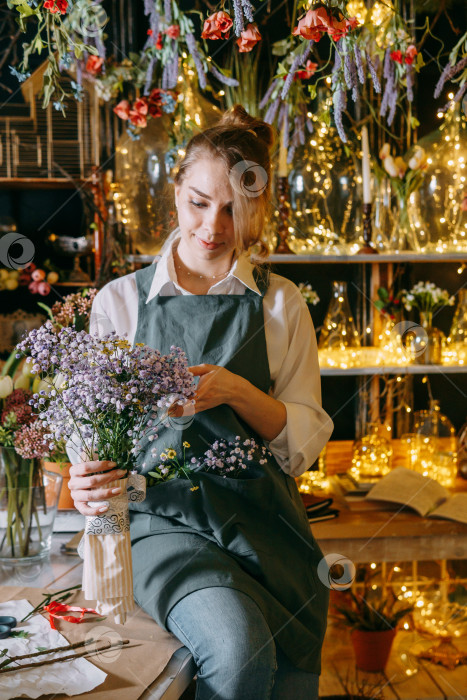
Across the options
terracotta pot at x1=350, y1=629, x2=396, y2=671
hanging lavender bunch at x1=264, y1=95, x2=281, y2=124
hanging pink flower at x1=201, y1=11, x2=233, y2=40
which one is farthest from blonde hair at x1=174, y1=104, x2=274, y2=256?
terracotta pot at x1=350, y1=629, x2=396, y2=671

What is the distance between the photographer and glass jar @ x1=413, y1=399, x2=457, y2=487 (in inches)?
104

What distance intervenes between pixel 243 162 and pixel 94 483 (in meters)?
0.77

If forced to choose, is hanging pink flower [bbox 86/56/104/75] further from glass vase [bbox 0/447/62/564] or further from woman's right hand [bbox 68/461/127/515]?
woman's right hand [bbox 68/461/127/515]

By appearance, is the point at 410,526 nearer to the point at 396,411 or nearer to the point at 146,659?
the point at 396,411

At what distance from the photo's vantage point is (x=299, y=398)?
1.62 metres

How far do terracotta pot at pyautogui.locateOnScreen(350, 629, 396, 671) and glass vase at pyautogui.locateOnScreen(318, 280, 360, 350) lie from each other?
985 mm

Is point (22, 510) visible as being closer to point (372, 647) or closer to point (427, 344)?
point (372, 647)

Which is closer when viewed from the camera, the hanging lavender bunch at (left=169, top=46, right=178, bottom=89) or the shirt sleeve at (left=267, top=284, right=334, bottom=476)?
the shirt sleeve at (left=267, top=284, right=334, bottom=476)

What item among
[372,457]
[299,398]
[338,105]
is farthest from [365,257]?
[299,398]

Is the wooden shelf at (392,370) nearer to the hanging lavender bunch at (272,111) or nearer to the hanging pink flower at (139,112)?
the hanging lavender bunch at (272,111)

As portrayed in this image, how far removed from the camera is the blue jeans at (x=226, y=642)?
3.79 ft

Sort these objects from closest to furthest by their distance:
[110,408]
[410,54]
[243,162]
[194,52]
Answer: [110,408], [243,162], [194,52], [410,54]

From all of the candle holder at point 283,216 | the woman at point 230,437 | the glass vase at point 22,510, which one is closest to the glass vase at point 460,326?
the candle holder at point 283,216

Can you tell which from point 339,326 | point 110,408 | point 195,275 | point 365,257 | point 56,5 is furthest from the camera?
point 339,326
